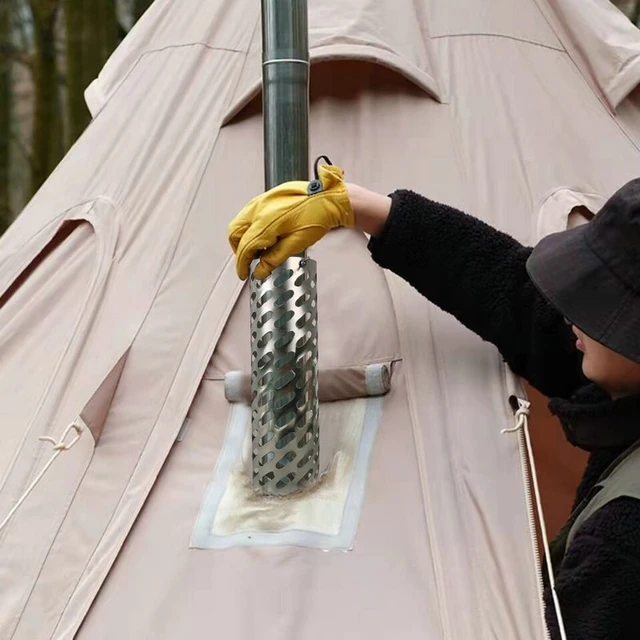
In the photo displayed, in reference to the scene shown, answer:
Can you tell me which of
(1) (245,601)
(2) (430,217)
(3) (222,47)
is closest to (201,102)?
(3) (222,47)

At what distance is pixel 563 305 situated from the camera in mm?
1291

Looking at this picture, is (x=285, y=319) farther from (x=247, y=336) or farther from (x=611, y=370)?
(x=611, y=370)

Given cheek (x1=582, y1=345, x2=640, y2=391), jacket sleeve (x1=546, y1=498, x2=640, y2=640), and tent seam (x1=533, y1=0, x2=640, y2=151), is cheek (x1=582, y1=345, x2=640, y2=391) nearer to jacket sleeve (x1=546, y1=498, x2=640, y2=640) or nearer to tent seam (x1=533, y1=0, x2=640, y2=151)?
jacket sleeve (x1=546, y1=498, x2=640, y2=640)

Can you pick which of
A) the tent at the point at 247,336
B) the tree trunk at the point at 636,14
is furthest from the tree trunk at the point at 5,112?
the tent at the point at 247,336

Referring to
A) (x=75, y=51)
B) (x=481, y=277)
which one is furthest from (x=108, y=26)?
(x=481, y=277)

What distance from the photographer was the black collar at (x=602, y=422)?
1321mm

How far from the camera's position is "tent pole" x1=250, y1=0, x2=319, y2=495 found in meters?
1.46

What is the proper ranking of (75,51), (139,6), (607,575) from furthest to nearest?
(139,6) < (75,51) < (607,575)

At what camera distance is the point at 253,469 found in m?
1.51

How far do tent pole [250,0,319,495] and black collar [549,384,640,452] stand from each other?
1.26 ft

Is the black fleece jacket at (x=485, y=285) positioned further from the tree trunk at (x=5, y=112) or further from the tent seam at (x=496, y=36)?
the tree trunk at (x=5, y=112)

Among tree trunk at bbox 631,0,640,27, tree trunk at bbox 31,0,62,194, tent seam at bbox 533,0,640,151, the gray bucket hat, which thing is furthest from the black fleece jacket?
tree trunk at bbox 631,0,640,27

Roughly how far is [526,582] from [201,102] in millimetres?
1243

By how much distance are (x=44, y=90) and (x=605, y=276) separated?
19.3ft
